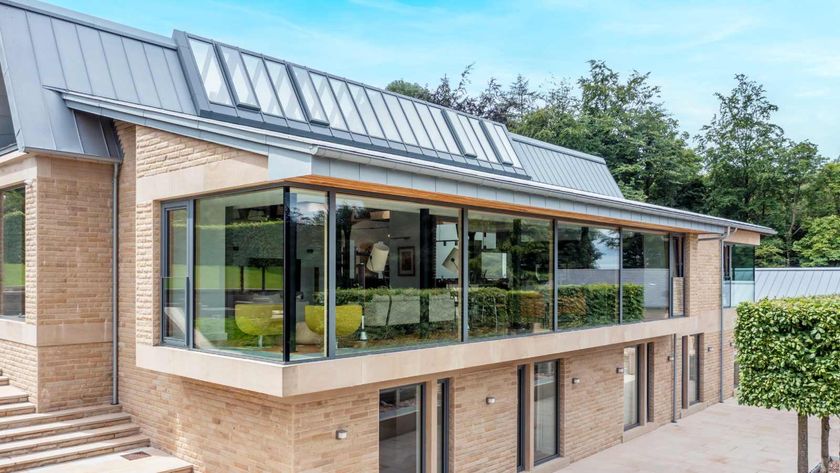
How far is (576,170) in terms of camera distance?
21.3 metres

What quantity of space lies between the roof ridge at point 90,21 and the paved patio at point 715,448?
1020 centimetres

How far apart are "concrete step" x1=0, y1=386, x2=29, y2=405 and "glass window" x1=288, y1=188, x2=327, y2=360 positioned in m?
4.93

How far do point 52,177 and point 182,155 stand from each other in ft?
8.20

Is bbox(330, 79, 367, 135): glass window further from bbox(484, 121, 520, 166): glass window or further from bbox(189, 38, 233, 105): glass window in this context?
bbox(484, 121, 520, 166): glass window

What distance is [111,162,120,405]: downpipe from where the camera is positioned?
9438 mm

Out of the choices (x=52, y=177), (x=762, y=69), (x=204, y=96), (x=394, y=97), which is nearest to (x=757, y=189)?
(x=762, y=69)

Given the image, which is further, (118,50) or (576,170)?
(576,170)

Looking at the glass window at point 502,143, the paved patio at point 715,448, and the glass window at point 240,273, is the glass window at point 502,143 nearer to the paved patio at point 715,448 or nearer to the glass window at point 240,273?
the paved patio at point 715,448

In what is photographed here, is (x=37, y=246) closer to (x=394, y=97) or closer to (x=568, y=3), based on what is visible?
(x=394, y=97)

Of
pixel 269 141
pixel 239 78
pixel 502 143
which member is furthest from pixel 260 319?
pixel 502 143

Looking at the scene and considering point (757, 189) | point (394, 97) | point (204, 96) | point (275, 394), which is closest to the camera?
point (275, 394)

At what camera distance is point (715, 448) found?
12867mm

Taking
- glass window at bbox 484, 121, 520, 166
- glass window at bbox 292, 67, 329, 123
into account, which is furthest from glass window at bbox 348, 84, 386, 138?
glass window at bbox 484, 121, 520, 166

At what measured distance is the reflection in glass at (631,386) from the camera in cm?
1396
